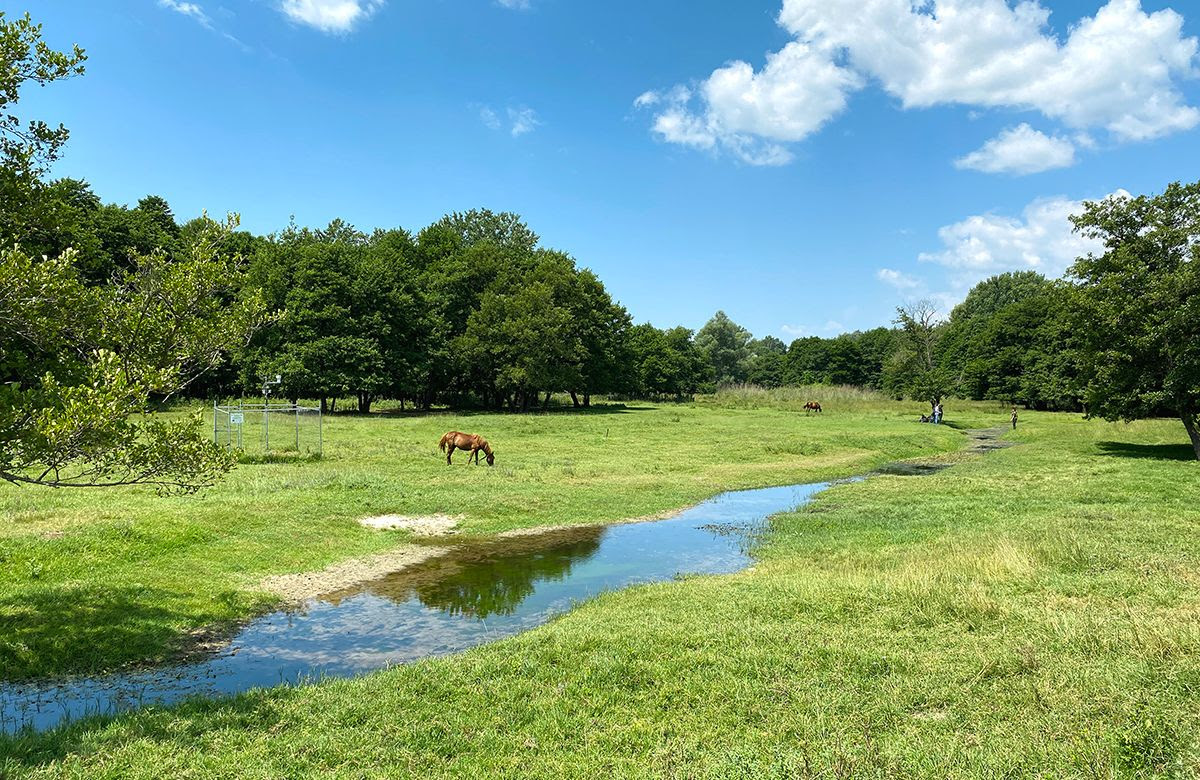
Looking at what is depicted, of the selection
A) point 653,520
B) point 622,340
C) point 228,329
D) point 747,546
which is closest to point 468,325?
point 622,340

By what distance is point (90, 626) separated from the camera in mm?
10969

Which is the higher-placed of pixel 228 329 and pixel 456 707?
pixel 228 329

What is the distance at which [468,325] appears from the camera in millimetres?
68188

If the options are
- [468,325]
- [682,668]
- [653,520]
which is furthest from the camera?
[468,325]

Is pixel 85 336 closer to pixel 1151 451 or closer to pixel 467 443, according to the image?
pixel 467 443

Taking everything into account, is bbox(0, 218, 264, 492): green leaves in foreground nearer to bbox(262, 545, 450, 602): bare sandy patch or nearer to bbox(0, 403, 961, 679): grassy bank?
bbox(0, 403, 961, 679): grassy bank

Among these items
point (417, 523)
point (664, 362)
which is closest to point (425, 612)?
point (417, 523)

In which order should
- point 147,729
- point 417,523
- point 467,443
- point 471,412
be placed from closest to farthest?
point 147,729 < point 417,523 < point 467,443 < point 471,412

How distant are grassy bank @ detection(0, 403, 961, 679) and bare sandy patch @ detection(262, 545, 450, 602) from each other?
433mm

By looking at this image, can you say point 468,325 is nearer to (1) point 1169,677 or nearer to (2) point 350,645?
(2) point 350,645

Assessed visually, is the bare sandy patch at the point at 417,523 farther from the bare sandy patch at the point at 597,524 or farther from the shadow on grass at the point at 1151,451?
the shadow on grass at the point at 1151,451

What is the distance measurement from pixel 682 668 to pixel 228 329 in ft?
27.6

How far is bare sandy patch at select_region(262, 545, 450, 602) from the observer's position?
561 inches

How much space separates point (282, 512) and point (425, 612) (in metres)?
8.58
